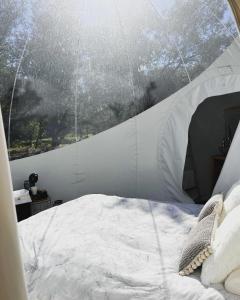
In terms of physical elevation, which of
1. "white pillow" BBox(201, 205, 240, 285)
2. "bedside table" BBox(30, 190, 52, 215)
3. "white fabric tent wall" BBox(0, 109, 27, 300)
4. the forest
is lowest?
"bedside table" BBox(30, 190, 52, 215)

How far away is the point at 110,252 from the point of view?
2027mm

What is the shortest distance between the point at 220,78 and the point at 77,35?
5.06 ft

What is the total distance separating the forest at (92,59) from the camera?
330 cm

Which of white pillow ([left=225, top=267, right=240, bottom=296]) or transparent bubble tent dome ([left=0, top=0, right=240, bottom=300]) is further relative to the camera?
transparent bubble tent dome ([left=0, top=0, right=240, bottom=300])

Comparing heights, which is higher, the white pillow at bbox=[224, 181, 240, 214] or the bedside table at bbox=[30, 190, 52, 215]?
the white pillow at bbox=[224, 181, 240, 214]

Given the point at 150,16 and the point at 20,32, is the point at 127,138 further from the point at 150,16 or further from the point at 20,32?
the point at 20,32

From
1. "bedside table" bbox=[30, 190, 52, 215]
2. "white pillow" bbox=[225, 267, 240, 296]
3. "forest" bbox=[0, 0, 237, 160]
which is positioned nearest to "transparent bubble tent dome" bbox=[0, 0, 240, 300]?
"forest" bbox=[0, 0, 237, 160]

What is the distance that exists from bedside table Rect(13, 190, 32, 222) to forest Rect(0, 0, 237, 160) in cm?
42

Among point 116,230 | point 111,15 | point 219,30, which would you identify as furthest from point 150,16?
point 116,230

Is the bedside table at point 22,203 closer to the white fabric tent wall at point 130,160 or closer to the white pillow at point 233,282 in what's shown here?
the white fabric tent wall at point 130,160

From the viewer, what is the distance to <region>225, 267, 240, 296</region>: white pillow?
1.50 metres

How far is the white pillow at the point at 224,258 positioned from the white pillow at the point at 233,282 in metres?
0.02

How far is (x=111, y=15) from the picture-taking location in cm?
341

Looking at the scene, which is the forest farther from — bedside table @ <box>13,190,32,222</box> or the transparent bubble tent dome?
bedside table @ <box>13,190,32,222</box>
